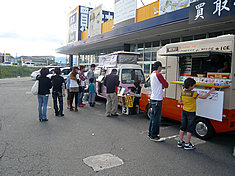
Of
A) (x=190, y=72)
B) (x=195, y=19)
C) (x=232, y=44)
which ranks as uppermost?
(x=195, y=19)

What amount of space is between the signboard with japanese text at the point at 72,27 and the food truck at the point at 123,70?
20877mm

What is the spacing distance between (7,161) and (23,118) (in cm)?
356

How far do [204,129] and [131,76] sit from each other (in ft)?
14.9

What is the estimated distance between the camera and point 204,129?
524cm

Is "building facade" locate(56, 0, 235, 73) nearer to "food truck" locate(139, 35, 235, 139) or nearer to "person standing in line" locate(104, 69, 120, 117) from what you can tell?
"food truck" locate(139, 35, 235, 139)

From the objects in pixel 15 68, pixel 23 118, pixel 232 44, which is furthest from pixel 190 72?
pixel 15 68

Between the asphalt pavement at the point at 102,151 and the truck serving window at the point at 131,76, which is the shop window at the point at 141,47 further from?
the asphalt pavement at the point at 102,151

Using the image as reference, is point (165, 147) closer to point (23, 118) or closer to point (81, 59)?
point (23, 118)

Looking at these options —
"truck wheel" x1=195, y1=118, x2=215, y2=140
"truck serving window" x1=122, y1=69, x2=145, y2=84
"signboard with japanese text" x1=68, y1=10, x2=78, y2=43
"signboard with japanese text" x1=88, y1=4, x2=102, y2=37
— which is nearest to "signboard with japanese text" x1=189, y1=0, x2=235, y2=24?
"truck serving window" x1=122, y1=69, x2=145, y2=84

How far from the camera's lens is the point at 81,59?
32.5 meters

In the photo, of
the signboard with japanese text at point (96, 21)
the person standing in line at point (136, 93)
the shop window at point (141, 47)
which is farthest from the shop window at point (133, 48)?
the person standing in line at point (136, 93)

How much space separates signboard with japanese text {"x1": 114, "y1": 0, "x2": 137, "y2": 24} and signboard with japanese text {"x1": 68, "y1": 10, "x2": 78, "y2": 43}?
13845 millimetres

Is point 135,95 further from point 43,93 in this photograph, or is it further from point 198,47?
point 43,93

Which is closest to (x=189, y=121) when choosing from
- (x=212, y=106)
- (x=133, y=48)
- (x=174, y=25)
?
(x=212, y=106)
